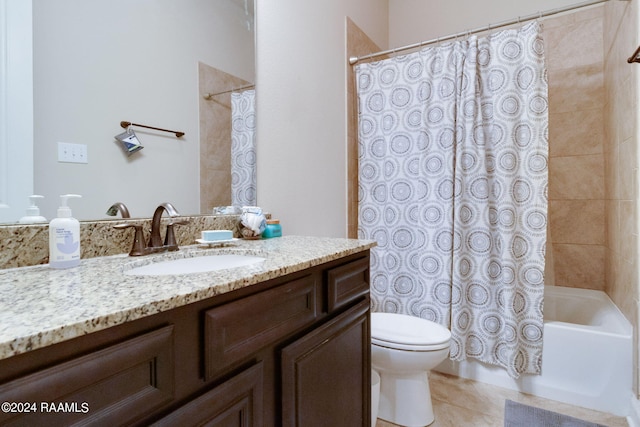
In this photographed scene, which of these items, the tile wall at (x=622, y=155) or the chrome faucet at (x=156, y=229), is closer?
the chrome faucet at (x=156, y=229)

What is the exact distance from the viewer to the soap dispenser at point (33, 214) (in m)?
0.81

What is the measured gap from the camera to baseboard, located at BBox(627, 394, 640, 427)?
1.42m

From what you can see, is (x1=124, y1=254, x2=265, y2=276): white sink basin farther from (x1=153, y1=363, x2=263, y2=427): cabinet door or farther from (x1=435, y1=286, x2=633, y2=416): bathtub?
→ (x1=435, y1=286, x2=633, y2=416): bathtub

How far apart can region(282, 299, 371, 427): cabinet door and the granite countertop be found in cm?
22

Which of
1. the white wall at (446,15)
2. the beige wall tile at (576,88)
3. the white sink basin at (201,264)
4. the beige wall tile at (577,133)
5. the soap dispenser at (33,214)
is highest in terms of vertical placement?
the white wall at (446,15)

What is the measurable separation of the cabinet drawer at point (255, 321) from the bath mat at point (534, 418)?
132 centimetres

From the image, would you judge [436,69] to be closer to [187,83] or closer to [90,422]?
[187,83]

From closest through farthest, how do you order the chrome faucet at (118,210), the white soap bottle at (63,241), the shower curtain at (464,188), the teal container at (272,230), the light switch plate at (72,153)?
the white soap bottle at (63,241), the light switch plate at (72,153), the chrome faucet at (118,210), the teal container at (272,230), the shower curtain at (464,188)

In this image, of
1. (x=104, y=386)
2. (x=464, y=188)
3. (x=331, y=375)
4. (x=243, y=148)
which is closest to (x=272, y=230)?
(x=243, y=148)

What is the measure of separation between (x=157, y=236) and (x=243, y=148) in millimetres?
570

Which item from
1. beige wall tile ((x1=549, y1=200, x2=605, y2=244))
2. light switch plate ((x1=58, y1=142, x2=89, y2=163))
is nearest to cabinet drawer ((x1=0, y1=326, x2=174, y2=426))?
light switch plate ((x1=58, y1=142, x2=89, y2=163))

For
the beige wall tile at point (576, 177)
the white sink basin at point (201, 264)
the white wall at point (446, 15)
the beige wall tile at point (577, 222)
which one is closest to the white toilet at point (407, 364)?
the white sink basin at point (201, 264)

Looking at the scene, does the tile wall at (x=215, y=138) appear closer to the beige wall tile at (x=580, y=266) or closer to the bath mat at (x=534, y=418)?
the bath mat at (x=534, y=418)

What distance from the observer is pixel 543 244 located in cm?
168
